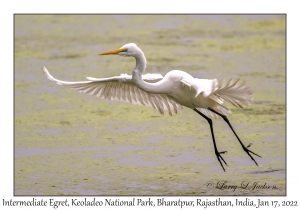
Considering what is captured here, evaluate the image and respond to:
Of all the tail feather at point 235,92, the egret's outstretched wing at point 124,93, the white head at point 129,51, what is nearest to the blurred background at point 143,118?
the egret's outstretched wing at point 124,93

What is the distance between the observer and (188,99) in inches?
269

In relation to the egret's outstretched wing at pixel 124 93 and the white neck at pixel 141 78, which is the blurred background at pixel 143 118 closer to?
the egret's outstretched wing at pixel 124 93

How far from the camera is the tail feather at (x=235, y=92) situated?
6.02m

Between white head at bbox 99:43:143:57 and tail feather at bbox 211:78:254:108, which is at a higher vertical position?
white head at bbox 99:43:143:57

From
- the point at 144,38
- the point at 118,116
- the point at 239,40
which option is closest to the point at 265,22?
the point at 239,40

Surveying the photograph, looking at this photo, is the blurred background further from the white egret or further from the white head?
the white head

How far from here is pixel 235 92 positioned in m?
6.34

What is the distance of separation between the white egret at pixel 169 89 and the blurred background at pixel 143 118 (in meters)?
0.46

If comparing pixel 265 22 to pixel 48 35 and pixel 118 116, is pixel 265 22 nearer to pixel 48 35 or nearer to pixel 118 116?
pixel 48 35

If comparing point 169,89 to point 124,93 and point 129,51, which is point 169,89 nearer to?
point 129,51

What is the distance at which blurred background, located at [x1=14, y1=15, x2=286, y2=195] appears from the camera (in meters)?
7.14

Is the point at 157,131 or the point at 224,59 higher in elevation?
the point at 224,59

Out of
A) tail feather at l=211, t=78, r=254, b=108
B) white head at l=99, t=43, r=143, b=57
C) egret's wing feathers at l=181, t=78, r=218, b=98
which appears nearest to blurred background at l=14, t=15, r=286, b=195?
tail feather at l=211, t=78, r=254, b=108

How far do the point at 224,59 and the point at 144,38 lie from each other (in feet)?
6.54
